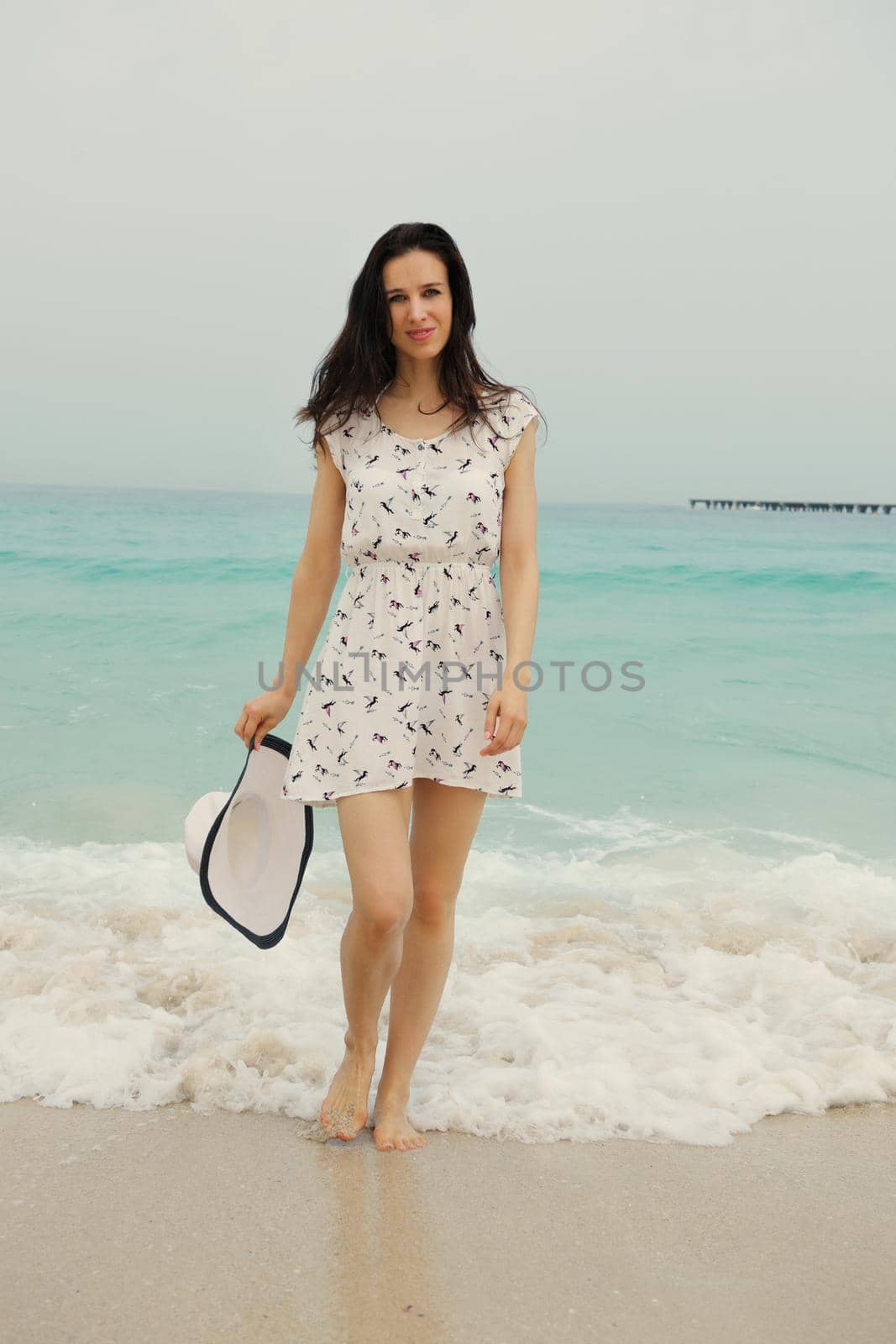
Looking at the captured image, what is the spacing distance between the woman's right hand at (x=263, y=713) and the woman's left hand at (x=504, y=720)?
506mm

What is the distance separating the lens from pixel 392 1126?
8.02 ft

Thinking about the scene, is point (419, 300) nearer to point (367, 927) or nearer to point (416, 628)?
point (416, 628)

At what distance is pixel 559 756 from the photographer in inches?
293

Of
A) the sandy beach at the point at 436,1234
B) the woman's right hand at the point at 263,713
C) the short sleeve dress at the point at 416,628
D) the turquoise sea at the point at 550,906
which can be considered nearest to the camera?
the sandy beach at the point at 436,1234

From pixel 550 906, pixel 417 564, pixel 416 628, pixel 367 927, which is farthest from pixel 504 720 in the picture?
pixel 550 906

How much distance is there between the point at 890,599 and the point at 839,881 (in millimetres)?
13664

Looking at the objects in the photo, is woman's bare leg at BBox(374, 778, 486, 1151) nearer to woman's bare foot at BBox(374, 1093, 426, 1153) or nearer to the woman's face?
woman's bare foot at BBox(374, 1093, 426, 1153)

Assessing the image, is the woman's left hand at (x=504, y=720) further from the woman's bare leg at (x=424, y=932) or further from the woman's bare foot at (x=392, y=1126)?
the woman's bare foot at (x=392, y=1126)

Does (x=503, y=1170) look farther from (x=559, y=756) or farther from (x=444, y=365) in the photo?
(x=559, y=756)

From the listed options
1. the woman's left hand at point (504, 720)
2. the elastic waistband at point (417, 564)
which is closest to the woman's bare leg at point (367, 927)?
the woman's left hand at point (504, 720)

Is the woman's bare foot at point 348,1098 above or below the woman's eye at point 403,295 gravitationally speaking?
below

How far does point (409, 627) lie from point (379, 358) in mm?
609

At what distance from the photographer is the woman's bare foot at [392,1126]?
7.91ft

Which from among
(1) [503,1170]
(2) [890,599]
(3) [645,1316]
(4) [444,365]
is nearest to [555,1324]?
(3) [645,1316]
